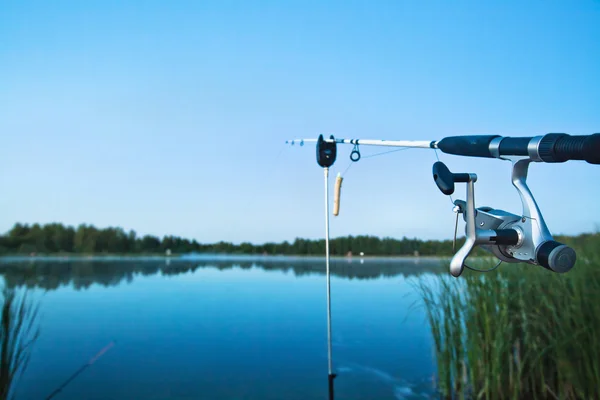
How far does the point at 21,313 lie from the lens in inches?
161

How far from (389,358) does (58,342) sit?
6.94m

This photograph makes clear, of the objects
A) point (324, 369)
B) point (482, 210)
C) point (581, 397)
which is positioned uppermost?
point (482, 210)

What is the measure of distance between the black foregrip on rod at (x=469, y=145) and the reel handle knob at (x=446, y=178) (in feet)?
0.35

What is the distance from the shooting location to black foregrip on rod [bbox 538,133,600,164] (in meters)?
0.99

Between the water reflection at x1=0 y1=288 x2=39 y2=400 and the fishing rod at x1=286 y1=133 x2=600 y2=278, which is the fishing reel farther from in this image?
the water reflection at x1=0 y1=288 x2=39 y2=400

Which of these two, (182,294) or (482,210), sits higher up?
(482,210)

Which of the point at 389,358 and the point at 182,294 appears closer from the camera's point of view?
the point at 389,358

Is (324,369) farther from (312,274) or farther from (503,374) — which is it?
(312,274)

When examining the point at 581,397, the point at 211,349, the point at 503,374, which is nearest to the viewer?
the point at 581,397

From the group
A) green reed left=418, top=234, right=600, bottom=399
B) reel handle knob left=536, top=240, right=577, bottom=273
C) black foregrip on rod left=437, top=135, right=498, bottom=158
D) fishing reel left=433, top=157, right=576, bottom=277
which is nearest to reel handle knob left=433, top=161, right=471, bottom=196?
fishing reel left=433, top=157, right=576, bottom=277

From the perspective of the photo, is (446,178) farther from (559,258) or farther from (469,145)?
(559,258)

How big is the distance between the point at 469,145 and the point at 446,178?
18 cm

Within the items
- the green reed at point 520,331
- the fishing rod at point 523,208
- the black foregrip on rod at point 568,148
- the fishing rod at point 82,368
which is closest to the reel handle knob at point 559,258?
the fishing rod at point 523,208

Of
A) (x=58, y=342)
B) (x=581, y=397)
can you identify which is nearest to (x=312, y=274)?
(x=58, y=342)
